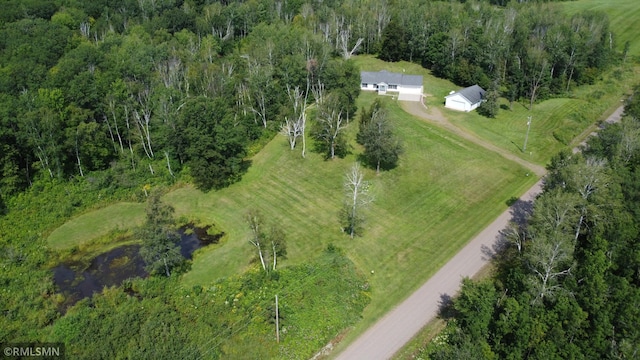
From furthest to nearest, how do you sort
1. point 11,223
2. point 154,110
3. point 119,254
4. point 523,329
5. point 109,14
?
1. point 109,14
2. point 154,110
3. point 11,223
4. point 119,254
5. point 523,329

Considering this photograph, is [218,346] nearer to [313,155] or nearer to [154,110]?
[313,155]

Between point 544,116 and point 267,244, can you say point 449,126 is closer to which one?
point 544,116

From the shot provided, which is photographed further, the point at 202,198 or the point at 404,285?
the point at 202,198

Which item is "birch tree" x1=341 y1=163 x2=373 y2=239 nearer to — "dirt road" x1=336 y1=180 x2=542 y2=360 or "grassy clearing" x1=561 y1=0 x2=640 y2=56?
"dirt road" x1=336 y1=180 x2=542 y2=360

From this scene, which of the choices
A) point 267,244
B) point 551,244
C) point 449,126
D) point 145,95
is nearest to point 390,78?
point 449,126

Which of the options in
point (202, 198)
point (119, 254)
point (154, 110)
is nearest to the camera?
point (119, 254)

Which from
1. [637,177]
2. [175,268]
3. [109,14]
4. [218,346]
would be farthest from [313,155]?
[109,14]
